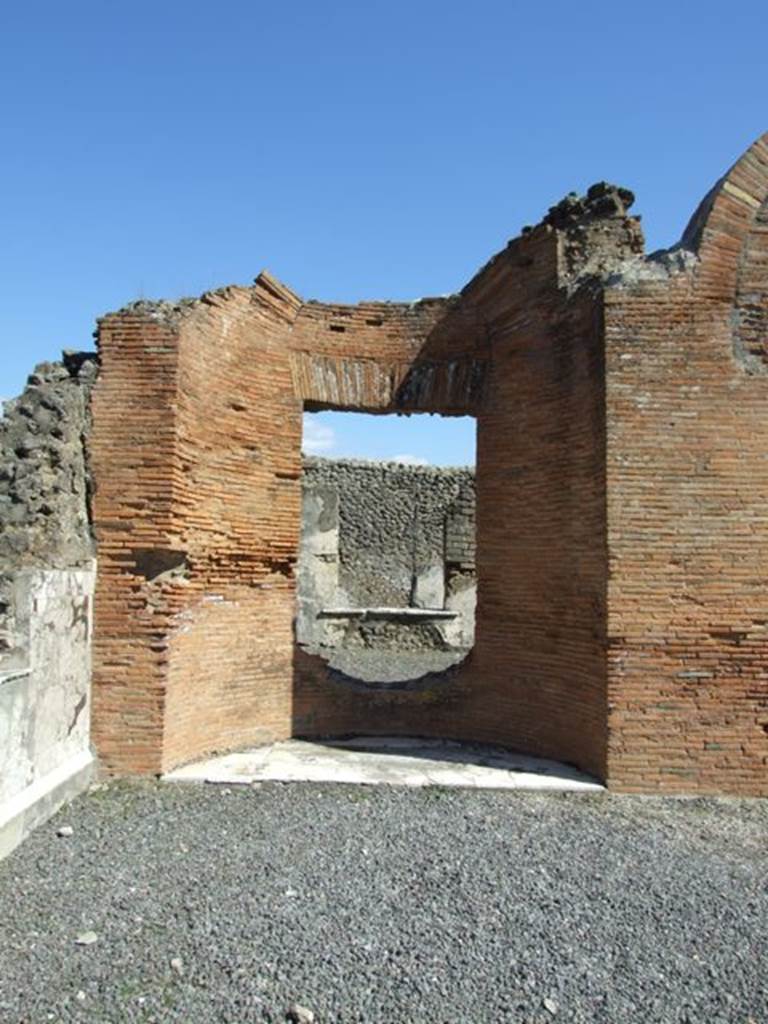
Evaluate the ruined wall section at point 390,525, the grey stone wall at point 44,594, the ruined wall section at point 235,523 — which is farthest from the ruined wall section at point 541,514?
the ruined wall section at point 390,525

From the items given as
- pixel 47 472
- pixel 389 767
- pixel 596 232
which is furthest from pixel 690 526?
pixel 47 472

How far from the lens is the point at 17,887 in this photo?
419cm

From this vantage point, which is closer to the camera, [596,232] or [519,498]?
[596,232]

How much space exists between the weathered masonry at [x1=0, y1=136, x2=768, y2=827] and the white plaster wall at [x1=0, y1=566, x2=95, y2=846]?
0.20m

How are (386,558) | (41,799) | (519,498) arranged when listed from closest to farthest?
1. (41,799)
2. (519,498)
3. (386,558)

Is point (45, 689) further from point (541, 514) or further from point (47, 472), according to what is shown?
point (541, 514)

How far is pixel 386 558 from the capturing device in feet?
62.9

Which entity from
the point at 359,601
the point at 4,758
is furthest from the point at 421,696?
the point at 359,601

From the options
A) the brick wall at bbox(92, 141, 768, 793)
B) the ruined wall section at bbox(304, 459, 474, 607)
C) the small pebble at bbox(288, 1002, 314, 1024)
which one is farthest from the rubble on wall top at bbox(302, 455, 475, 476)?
the small pebble at bbox(288, 1002, 314, 1024)

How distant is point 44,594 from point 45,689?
678mm

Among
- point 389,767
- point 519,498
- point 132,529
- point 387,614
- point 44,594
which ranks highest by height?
point 519,498

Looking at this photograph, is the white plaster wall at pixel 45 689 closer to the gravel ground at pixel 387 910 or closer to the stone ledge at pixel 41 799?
the stone ledge at pixel 41 799

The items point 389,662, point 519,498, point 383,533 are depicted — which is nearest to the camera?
point 519,498

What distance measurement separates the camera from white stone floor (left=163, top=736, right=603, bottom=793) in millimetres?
6207
